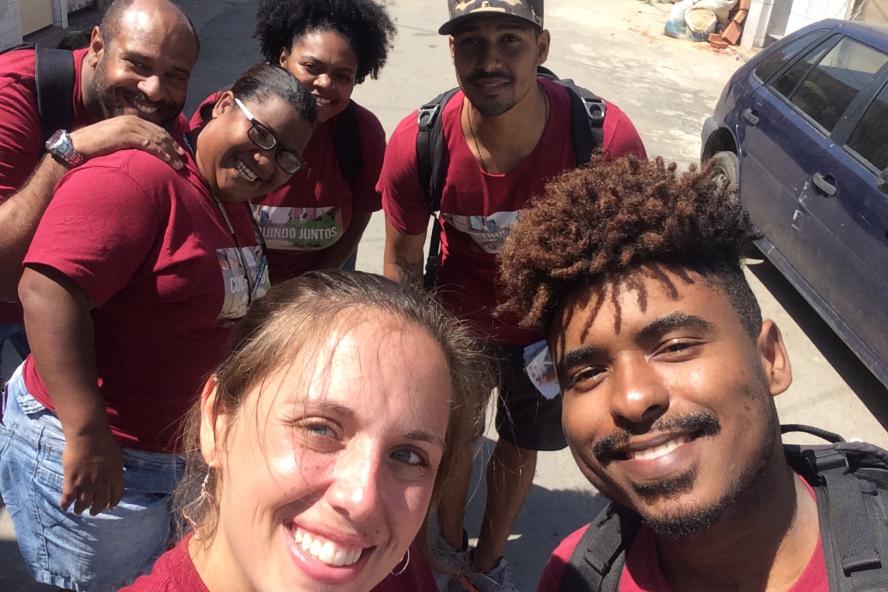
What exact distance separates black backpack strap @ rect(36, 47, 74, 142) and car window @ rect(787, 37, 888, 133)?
428cm

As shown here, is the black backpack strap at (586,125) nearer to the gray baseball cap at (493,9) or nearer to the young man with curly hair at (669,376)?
the gray baseball cap at (493,9)

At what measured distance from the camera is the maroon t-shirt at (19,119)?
210 cm

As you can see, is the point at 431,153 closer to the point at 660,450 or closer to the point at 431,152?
the point at 431,152

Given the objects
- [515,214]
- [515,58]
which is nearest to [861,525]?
[515,214]

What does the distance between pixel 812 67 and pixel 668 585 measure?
4.50 metres

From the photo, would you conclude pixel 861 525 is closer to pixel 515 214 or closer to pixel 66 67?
pixel 515 214

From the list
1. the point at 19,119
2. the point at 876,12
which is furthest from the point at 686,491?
the point at 876,12

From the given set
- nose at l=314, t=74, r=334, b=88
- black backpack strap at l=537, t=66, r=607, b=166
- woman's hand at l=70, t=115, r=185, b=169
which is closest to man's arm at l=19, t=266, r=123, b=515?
woman's hand at l=70, t=115, r=185, b=169

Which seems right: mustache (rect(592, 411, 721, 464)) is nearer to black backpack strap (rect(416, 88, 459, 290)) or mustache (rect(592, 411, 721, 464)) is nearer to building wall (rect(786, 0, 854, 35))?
black backpack strap (rect(416, 88, 459, 290))

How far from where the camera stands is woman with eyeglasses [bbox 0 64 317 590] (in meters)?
1.72

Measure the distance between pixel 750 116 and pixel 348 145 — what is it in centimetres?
376

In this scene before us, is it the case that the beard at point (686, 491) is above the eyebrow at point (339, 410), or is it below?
below

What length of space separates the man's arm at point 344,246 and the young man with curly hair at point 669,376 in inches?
49.5

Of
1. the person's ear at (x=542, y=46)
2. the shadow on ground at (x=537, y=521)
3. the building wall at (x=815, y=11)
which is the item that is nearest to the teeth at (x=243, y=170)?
the person's ear at (x=542, y=46)
